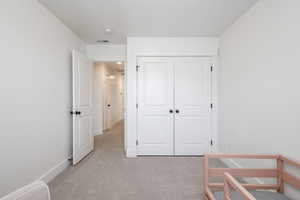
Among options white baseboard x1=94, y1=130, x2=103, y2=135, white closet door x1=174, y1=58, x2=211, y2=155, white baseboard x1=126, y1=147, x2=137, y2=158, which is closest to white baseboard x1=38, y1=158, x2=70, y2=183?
white baseboard x1=126, y1=147, x2=137, y2=158

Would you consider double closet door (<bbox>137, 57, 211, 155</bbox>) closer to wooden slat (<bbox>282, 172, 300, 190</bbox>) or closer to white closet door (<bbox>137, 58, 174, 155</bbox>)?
white closet door (<bbox>137, 58, 174, 155</bbox>)

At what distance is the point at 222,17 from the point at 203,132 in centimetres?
217

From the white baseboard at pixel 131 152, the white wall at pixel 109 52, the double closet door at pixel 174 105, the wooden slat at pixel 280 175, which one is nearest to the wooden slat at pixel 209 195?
A: the wooden slat at pixel 280 175

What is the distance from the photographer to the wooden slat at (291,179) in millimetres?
1390

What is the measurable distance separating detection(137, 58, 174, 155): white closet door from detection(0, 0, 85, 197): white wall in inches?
56.7

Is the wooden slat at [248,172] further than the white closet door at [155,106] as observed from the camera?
No

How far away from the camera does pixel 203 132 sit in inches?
131

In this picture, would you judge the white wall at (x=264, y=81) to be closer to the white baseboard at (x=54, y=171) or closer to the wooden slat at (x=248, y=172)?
the wooden slat at (x=248, y=172)

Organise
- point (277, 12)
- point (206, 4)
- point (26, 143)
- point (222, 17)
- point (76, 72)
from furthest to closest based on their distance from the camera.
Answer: point (76, 72) < point (222, 17) < point (206, 4) < point (26, 143) < point (277, 12)

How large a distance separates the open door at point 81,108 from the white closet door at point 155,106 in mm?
1123

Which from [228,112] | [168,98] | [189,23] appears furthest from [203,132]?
[189,23]

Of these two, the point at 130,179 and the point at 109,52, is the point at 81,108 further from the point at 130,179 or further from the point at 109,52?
the point at 130,179

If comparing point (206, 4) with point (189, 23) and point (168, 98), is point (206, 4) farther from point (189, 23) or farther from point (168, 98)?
point (168, 98)

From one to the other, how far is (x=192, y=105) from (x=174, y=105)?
38 cm
